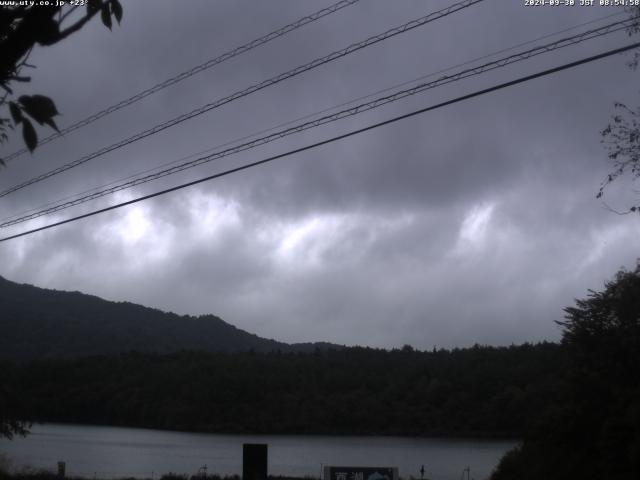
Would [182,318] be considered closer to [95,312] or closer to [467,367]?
[95,312]

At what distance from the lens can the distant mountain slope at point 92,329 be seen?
406 ft

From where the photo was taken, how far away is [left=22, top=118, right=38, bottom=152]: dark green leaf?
4055 mm

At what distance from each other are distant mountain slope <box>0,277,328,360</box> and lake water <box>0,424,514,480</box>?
38.8 metres

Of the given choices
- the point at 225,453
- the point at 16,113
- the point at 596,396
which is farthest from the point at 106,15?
the point at 225,453

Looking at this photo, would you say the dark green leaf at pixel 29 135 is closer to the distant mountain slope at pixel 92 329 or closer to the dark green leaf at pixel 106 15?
the dark green leaf at pixel 106 15

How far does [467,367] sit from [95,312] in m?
96.5

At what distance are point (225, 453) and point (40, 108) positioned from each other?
65.5 metres

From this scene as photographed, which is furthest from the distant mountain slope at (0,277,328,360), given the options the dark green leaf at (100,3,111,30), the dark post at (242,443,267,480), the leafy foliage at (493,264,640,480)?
the dark green leaf at (100,3,111,30)

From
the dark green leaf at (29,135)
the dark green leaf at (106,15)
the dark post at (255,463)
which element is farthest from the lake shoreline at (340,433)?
the dark green leaf at (29,135)

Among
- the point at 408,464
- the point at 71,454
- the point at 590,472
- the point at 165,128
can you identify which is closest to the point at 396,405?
the point at 408,464

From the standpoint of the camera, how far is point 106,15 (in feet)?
15.2

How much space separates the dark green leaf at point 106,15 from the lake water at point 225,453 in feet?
132

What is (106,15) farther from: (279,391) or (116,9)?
(279,391)

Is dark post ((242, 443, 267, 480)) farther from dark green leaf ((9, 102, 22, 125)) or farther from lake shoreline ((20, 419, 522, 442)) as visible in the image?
lake shoreline ((20, 419, 522, 442))
